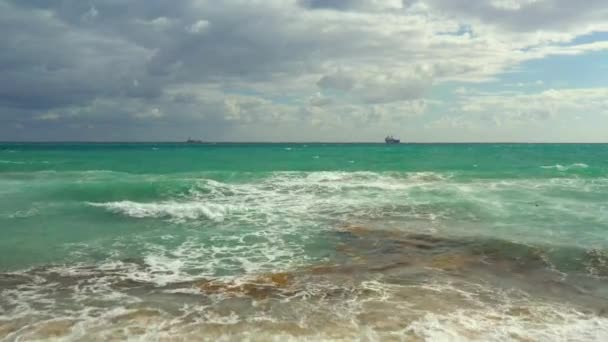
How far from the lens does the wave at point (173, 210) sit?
17.1 metres

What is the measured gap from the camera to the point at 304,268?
1033 cm

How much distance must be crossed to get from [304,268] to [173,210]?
30.3 ft

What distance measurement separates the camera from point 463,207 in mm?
18812

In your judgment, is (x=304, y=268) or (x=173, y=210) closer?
(x=304, y=268)

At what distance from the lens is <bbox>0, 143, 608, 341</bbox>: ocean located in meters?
7.16

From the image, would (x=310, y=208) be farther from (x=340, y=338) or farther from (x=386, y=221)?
(x=340, y=338)

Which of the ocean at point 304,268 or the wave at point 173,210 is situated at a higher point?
the wave at point 173,210

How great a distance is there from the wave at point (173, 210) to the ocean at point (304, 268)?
79 mm

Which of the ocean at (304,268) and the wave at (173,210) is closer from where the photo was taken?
the ocean at (304,268)

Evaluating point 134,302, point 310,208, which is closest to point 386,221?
point 310,208

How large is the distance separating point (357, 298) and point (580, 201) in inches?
667

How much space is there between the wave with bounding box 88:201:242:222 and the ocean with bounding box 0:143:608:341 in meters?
0.08

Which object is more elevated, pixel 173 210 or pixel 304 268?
pixel 173 210

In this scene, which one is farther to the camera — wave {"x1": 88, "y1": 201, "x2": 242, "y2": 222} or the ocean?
wave {"x1": 88, "y1": 201, "x2": 242, "y2": 222}
